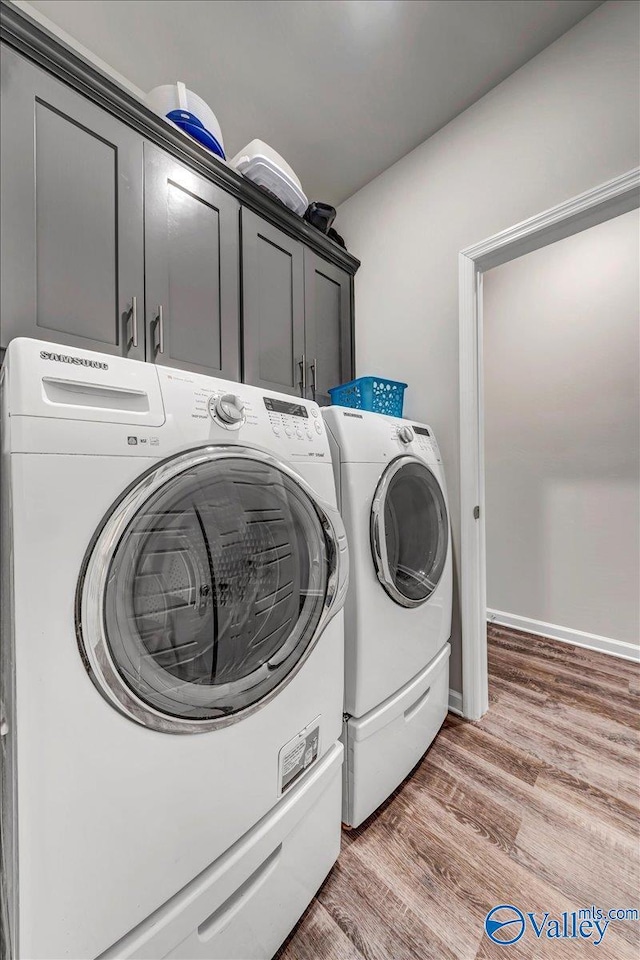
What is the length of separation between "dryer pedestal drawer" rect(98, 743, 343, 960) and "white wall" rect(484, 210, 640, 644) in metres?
2.03

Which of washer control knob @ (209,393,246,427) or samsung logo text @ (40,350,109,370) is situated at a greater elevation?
samsung logo text @ (40,350,109,370)

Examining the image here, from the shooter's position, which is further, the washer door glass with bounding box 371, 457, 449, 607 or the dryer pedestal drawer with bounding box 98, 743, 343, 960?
the washer door glass with bounding box 371, 457, 449, 607

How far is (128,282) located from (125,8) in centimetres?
95

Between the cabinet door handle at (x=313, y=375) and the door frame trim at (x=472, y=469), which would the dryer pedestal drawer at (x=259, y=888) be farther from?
the cabinet door handle at (x=313, y=375)

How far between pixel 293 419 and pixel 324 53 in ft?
4.99

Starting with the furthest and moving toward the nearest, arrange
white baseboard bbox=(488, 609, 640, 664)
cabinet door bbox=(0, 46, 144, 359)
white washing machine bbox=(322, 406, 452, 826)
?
white baseboard bbox=(488, 609, 640, 664), white washing machine bbox=(322, 406, 452, 826), cabinet door bbox=(0, 46, 144, 359)

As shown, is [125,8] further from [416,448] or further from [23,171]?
[416,448]

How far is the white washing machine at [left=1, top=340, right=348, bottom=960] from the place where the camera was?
53cm

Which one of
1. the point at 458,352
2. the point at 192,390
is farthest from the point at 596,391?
the point at 192,390

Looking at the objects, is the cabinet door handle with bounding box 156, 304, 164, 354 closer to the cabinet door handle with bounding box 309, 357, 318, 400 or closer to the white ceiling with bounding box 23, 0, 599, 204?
the cabinet door handle with bounding box 309, 357, 318, 400

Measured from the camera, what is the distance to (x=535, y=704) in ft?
5.80

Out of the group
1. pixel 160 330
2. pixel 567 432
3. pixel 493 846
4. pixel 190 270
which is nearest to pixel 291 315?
pixel 190 270

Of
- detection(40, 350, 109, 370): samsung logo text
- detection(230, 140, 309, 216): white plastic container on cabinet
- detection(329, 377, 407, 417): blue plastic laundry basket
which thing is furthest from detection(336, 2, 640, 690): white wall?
detection(40, 350, 109, 370): samsung logo text

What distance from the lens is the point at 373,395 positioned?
5.44 feet
